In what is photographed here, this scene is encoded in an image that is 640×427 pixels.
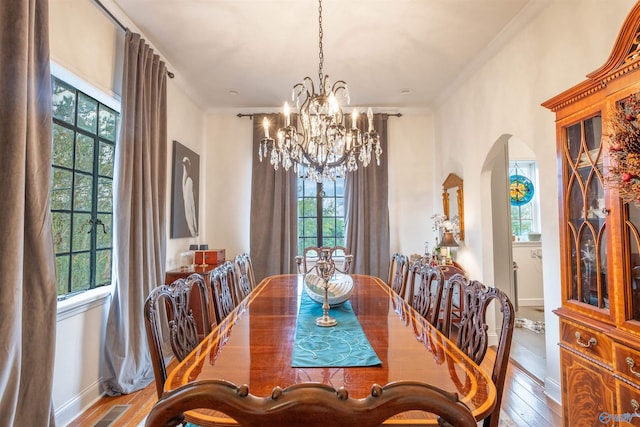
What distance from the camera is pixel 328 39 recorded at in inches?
114

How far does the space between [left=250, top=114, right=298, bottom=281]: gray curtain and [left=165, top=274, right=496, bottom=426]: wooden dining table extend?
2.47 meters

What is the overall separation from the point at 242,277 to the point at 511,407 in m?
2.26

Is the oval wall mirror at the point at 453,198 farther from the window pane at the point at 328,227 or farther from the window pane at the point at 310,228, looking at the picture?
the window pane at the point at 310,228

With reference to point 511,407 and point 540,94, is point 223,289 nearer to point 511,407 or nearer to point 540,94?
point 511,407

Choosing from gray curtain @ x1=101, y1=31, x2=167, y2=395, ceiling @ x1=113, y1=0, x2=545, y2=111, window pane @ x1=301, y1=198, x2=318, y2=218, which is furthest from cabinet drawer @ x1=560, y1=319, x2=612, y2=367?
window pane @ x1=301, y1=198, x2=318, y2=218

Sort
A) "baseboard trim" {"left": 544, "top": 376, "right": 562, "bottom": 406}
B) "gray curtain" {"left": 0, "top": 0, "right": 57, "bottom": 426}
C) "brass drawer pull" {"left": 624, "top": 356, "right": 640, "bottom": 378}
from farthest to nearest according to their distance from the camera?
"baseboard trim" {"left": 544, "top": 376, "right": 562, "bottom": 406}, "gray curtain" {"left": 0, "top": 0, "right": 57, "bottom": 426}, "brass drawer pull" {"left": 624, "top": 356, "right": 640, "bottom": 378}

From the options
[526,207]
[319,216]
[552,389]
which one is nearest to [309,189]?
[319,216]

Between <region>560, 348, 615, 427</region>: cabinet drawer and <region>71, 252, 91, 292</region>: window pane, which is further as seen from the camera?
<region>71, 252, 91, 292</region>: window pane

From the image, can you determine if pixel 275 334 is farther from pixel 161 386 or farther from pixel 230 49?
pixel 230 49

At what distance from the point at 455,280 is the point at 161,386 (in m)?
1.47

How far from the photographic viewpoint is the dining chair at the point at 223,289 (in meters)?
1.86

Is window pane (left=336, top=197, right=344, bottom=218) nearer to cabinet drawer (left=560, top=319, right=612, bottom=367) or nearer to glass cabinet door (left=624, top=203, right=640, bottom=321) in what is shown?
cabinet drawer (left=560, top=319, right=612, bottom=367)

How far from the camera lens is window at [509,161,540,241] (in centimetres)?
529

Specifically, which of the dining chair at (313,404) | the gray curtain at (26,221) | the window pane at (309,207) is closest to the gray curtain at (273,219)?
the window pane at (309,207)
